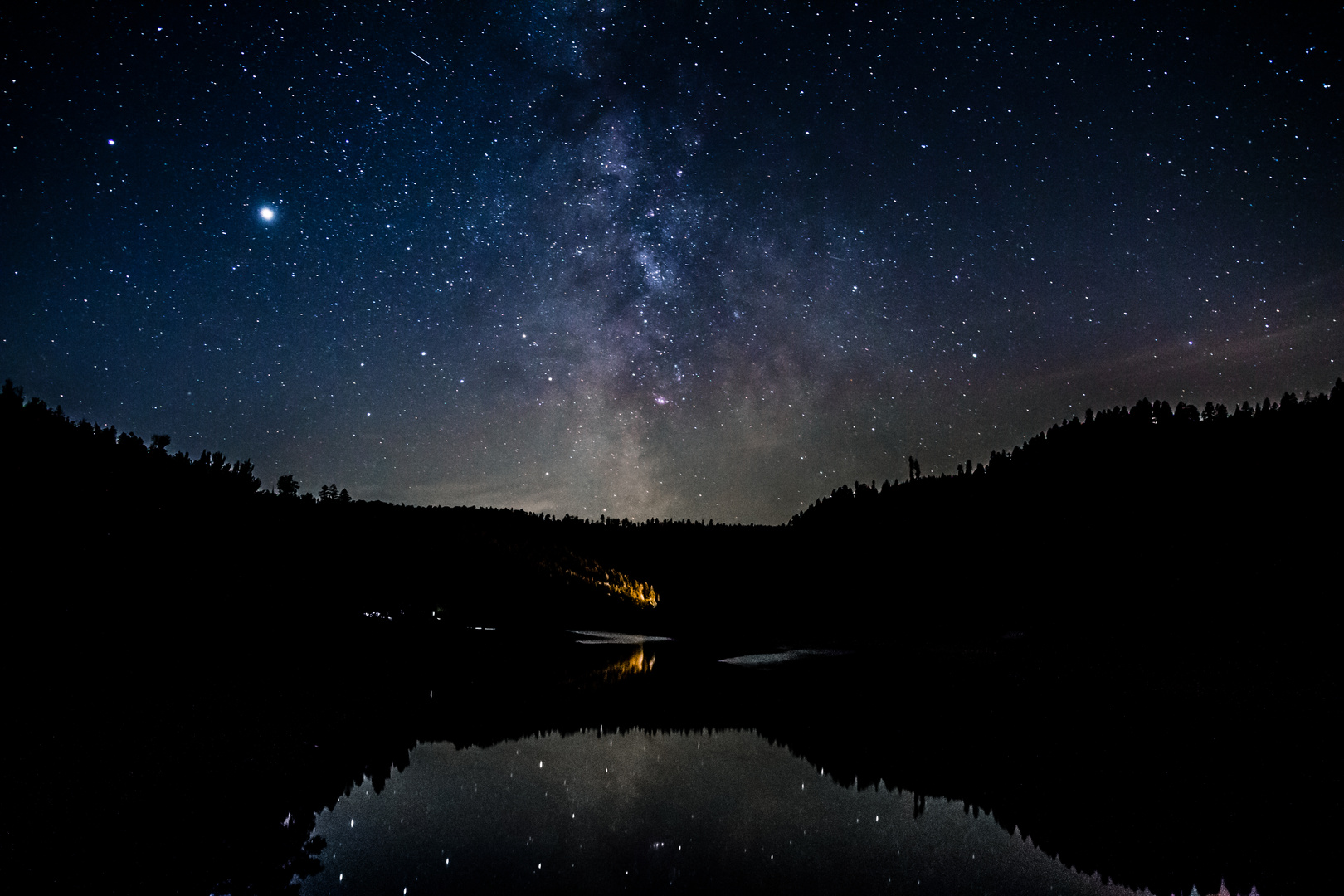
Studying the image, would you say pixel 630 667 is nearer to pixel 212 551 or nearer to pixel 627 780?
pixel 212 551

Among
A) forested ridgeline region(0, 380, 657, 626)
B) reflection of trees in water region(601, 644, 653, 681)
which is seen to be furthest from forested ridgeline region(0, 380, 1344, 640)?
reflection of trees in water region(601, 644, 653, 681)

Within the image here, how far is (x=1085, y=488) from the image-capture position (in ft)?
212

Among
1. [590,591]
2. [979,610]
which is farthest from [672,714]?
[590,591]

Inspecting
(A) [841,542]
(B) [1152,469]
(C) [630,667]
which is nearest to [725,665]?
(C) [630,667]

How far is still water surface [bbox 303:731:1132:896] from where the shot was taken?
402 inches

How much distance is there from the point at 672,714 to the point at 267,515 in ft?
105

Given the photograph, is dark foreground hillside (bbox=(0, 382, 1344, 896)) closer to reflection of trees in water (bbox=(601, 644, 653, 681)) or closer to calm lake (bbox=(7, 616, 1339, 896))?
calm lake (bbox=(7, 616, 1339, 896))

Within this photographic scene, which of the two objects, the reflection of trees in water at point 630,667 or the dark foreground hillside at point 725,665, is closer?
the dark foreground hillside at point 725,665

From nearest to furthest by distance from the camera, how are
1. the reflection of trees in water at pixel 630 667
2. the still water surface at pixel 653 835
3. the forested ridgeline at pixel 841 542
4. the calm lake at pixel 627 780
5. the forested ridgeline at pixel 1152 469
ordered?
the still water surface at pixel 653 835 < the calm lake at pixel 627 780 < the forested ridgeline at pixel 841 542 < the reflection of trees in water at pixel 630 667 < the forested ridgeline at pixel 1152 469

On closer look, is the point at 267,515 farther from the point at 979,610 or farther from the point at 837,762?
the point at 979,610

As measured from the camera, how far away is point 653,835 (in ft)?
40.2

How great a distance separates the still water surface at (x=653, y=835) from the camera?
1021cm

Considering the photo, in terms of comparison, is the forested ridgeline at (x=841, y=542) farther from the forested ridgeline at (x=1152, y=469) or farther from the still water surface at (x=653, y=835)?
the still water surface at (x=653, y=835)

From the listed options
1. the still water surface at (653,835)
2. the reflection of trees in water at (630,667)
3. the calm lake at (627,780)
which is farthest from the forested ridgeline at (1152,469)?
the still water surface at (653,835)
